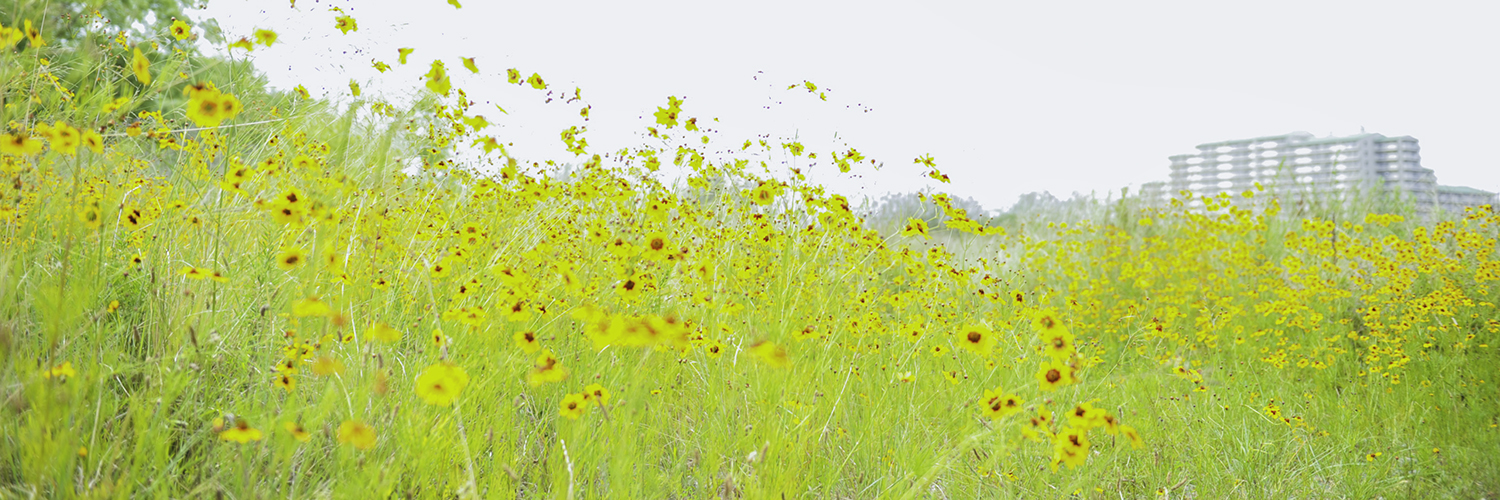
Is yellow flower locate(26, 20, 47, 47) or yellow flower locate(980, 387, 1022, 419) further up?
yellow flower locate(26, 20, 47, 47)

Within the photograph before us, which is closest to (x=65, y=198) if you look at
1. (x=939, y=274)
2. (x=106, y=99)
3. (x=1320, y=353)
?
(x=106, y=99)

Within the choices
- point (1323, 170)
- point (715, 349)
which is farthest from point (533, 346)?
point (1323, 170)

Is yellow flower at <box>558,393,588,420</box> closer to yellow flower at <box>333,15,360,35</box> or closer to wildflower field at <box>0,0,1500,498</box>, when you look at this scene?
wildflower field at <box>0,0,1500,498</box>

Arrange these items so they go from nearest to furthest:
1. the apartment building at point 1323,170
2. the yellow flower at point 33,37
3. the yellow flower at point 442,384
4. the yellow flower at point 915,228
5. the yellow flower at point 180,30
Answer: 1. the yellow flower at point 442,384
2. the yellow flower at point 33,37
3. the yellow flower at point 180,30
4. the yellow flower at point 915,228
5. the apartment building at point 1323,170

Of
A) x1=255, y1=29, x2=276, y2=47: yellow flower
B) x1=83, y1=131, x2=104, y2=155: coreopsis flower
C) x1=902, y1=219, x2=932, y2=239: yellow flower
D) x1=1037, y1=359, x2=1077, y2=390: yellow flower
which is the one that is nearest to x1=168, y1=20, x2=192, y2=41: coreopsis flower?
x1=255, y1=29, x2=276, y2=47: yellow flower

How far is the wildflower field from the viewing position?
3.49 feet

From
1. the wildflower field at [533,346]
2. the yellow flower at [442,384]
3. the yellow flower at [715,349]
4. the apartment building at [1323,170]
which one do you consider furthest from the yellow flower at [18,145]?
the apartment building at [1323,170]

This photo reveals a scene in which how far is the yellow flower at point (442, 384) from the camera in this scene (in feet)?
2.70

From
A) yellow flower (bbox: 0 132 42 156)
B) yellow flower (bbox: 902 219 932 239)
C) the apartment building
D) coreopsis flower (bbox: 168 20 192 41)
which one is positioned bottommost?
yellow flower (bbox: 0 132 42 156)

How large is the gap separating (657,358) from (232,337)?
0.84 m

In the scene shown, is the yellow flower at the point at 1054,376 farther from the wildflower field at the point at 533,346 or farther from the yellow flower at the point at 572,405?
the yellow flower at the point at 572,405

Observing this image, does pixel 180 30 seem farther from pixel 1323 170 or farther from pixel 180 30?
pixel 1323 170

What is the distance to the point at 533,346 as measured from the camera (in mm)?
1062

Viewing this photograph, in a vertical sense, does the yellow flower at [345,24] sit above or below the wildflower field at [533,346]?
above
